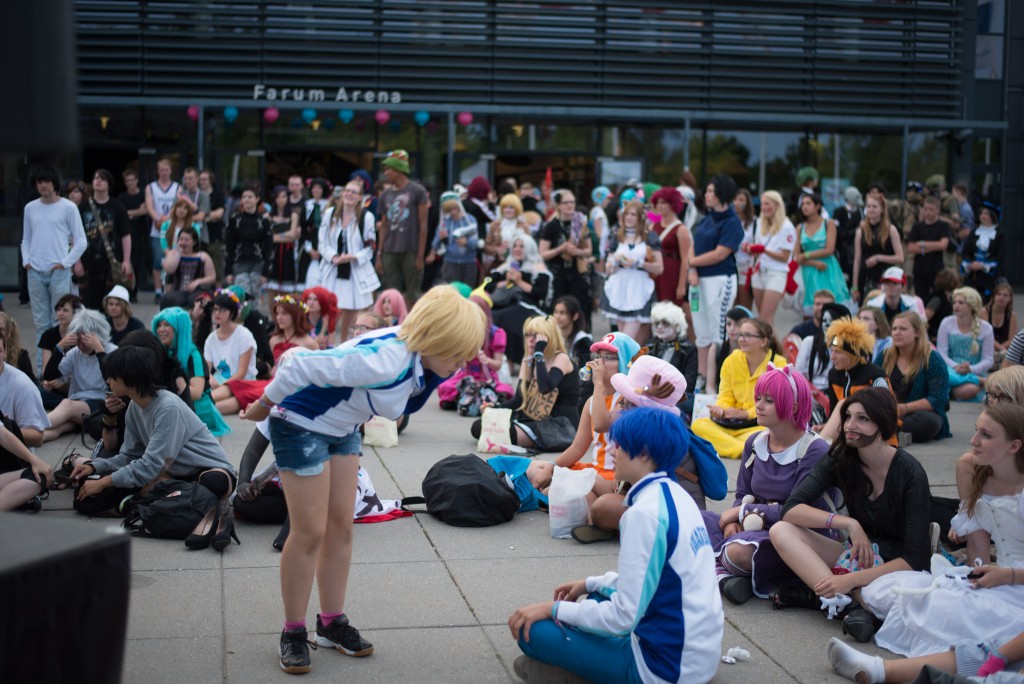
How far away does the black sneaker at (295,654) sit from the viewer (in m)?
4.51

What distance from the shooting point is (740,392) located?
8.54 m

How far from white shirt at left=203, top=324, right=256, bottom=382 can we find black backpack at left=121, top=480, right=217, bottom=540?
3.73m

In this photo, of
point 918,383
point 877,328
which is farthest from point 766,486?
point 877,328

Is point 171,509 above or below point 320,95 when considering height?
below

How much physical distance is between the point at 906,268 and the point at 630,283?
4674 mm

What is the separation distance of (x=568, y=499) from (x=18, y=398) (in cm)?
333

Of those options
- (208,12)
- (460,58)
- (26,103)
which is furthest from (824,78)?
(26,103)

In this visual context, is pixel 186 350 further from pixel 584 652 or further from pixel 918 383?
pixel 918 383

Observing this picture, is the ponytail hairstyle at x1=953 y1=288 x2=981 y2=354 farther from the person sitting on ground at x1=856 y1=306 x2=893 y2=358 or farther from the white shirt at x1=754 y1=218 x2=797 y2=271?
the person sitting on ground at x1=856 y1=306 x2=893 y2=358

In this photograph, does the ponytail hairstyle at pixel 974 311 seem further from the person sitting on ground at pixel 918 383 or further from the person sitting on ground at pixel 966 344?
the person sitting on ground at pixel 918 383

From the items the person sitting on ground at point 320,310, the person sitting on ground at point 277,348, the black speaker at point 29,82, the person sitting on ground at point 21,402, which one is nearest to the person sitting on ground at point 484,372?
the person sitting on ground at point 277,348

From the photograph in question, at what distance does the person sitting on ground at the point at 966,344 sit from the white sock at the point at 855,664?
675cm

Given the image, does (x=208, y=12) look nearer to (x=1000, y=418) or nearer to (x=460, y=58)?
(x=460, y=58)

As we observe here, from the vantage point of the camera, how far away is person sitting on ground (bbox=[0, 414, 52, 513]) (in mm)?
6363
